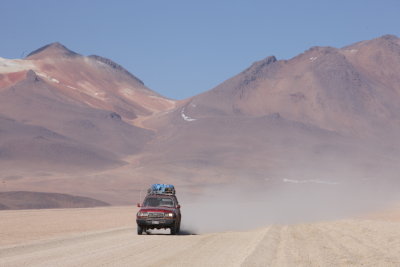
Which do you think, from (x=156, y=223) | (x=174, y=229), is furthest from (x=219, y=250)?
(x=174, y=229)

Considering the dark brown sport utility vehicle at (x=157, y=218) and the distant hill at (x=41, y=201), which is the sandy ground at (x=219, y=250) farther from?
the distant hill at (x=41, y=201)

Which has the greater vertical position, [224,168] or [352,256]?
[224,168]

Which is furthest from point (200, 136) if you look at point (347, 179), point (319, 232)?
point (319, 232)

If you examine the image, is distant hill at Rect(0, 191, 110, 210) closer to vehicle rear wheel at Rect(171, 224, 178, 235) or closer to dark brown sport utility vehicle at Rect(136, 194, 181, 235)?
dark brown sport utility vehicle at Rect(136, 194, 181, 235)

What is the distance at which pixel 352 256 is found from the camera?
67.7 feet

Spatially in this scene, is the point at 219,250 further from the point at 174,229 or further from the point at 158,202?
the point at 158,202

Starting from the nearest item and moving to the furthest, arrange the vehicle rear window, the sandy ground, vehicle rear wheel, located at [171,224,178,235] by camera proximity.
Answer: the sandy ground → vehicle rear wheel, located at [171,224,178,235] → the vehicle rear window

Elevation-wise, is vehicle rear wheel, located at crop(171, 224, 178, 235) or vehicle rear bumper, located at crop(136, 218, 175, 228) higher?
vehicle rear bumper, located at crop(136, 218, 175, 228)

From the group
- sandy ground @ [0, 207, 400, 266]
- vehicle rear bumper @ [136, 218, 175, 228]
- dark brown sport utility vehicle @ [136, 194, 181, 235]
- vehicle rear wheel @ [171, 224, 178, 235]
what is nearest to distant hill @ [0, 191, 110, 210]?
dark brown sport utility vehicle @ [136, 194, 181, 235]

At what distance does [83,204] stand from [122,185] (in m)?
35.0

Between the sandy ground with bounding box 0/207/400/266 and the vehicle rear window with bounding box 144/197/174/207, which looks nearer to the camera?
the sandy ground with bounding box 0/207/400/266

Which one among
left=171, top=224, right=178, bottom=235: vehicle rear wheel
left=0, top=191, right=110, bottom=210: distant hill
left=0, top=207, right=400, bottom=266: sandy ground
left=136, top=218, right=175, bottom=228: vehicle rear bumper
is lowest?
left=0, top=207, right=400, bottom=266: sandy ground

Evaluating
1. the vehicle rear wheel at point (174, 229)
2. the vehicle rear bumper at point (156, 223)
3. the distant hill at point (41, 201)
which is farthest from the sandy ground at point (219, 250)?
the distant hill at point (41, 201)

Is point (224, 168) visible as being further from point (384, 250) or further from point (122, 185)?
point (384, 250)
